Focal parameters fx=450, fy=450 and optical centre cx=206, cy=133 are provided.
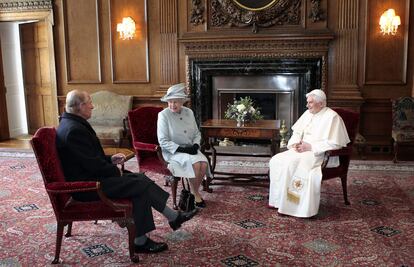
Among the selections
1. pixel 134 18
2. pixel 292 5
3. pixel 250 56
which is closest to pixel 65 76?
pixel 134 18

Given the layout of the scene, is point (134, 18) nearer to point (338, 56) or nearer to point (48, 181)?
point (338, 56)

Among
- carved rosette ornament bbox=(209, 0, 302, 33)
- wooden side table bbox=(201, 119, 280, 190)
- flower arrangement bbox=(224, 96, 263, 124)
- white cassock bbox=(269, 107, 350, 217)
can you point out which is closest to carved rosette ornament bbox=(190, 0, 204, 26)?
carved rosette ornament bbox=(209, 0, 302, 33)

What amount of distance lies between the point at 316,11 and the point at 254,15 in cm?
93

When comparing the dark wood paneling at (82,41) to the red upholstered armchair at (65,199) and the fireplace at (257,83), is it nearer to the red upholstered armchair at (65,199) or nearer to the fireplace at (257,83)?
the fireplace at (257,83)

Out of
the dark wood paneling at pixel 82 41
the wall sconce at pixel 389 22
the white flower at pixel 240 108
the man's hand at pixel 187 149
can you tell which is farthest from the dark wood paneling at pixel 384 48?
the dark wood paneling at pixel 82 41

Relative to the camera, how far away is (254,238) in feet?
12.0

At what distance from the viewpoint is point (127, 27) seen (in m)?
7.36

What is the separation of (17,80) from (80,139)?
6746 millimetres

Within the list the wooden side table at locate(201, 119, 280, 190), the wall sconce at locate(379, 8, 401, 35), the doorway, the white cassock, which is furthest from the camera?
the doorway

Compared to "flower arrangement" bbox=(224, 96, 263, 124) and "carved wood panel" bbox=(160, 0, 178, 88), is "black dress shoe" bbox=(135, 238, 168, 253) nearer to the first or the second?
"flower arrangement" bbox=(224, 96, 263, 124)

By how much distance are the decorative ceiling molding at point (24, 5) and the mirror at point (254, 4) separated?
335cm

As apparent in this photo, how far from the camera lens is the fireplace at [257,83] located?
22.8 ft

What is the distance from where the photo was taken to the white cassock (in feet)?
13.5

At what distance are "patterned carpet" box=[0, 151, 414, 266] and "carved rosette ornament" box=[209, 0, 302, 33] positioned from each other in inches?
115
